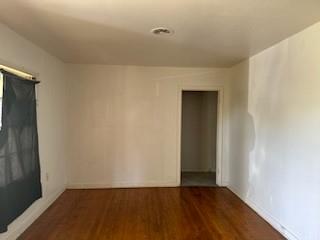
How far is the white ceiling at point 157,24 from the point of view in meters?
2.16

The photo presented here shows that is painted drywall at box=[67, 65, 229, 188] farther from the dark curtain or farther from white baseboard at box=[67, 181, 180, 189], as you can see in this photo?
the dark curtain

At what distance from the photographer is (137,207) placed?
13.0ft

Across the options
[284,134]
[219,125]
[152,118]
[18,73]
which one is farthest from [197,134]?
[18,73]

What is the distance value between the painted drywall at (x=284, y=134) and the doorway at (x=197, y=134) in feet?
6.41

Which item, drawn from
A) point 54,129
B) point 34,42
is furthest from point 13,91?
point 54,129

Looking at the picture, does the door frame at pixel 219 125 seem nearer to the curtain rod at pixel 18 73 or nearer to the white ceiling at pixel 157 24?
the white ceiling at pixel 157 24

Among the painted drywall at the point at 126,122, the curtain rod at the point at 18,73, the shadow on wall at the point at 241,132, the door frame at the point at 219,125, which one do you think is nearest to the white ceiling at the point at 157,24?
the curtain rod at the point at 18,73

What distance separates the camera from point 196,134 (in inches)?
256

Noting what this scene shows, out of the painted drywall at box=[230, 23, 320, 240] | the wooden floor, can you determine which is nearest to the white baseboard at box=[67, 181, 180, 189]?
the wooden floor

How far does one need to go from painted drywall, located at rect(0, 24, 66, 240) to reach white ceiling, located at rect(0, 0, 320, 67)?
A: 0.52 ft

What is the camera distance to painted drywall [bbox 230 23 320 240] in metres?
2.66

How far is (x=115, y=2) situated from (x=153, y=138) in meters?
3.22

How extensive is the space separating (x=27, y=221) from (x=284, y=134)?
3.23 metres

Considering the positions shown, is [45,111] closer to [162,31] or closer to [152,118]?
[152,118]
